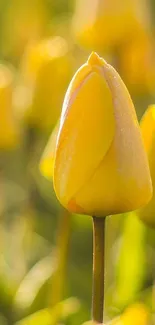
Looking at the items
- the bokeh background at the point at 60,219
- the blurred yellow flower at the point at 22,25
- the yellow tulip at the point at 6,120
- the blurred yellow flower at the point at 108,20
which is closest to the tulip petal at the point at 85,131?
the bokeh background at the point at 60,219

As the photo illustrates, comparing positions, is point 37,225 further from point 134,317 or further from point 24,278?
point 134,317

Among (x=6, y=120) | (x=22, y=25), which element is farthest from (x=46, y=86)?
(x=22, y=25)

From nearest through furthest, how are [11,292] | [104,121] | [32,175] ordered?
[104,121], [11,292], [32,175]

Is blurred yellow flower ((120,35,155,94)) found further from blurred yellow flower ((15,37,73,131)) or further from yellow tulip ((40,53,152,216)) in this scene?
yellow tulip ((40,53,152,216))

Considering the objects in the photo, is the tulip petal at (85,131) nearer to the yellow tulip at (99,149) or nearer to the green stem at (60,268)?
the yellow tulip at (99,149)

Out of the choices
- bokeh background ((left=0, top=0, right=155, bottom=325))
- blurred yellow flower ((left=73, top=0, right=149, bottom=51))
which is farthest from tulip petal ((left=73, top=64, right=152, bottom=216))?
blurred yellow flower ((left=73, top=0, right=149, bottom=51))

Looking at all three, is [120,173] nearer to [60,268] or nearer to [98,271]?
[98,271]

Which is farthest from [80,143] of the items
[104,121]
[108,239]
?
[108,239]
